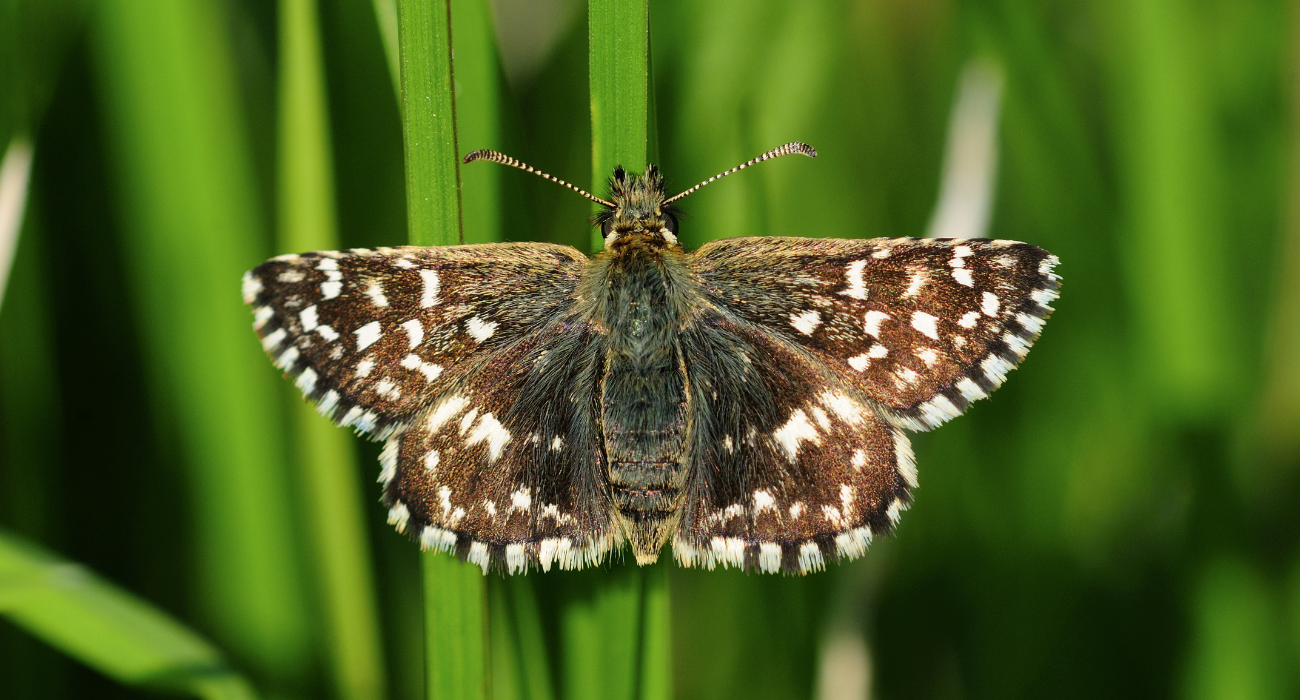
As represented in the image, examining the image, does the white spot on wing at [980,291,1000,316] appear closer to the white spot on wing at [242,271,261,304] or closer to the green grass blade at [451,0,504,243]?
the green grass blade at [451,0,504,243]

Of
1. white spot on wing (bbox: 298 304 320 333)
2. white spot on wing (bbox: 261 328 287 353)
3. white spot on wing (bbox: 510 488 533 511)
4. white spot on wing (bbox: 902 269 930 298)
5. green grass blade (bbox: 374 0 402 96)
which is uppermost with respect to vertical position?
green grass blade (bbox: 374 0 402 96)

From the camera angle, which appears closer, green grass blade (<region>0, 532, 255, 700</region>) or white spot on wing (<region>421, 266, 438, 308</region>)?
green grass blade (<region>0, 532, 255, 700</region>)

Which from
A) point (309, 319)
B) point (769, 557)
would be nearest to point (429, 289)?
point (309, 319)

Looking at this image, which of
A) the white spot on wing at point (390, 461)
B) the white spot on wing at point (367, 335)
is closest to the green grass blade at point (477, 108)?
the white spot on wing at point (367, 335)

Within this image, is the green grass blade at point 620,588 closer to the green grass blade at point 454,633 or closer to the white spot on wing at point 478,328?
the green grass blade at point 454,633

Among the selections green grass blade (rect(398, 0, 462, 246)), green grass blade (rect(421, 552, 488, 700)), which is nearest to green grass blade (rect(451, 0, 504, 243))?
green grass blade (rect(398, 0, 462, 246))

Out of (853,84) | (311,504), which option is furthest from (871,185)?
(311,504)
